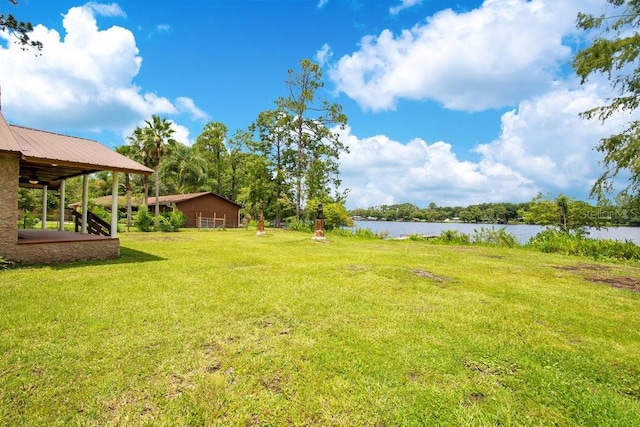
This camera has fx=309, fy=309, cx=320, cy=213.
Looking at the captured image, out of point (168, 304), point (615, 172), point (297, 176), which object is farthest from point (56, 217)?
point (615, 172)

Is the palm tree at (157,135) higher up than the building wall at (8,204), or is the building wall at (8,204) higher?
the palm tree at (157,135)

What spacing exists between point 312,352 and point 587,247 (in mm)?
15129

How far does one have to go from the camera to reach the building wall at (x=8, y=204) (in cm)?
809

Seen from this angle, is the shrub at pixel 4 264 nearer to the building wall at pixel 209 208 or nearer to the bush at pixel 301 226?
the bush at pixel 301 226

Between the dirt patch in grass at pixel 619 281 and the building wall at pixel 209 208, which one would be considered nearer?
the dirt patch in grass at pixel 619 281

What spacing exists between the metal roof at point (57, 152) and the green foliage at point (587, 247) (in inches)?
692

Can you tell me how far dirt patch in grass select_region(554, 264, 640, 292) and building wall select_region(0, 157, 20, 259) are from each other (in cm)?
1534

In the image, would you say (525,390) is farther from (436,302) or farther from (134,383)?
(134,383)

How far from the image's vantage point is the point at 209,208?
33.7 meters

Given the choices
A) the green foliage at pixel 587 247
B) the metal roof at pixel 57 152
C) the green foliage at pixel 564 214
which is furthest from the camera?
the green foliage at pixel 564 214

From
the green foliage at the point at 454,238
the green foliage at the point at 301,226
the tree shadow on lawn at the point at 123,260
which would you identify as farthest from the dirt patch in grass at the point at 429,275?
the green foliage at the point at 301,226

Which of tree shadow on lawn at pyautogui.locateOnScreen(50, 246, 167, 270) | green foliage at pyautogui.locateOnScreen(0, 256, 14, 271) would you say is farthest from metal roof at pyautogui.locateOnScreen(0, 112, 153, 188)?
tree shadow on lawn at pyautogui.locateOnScreen(50, 246, 167, 270)

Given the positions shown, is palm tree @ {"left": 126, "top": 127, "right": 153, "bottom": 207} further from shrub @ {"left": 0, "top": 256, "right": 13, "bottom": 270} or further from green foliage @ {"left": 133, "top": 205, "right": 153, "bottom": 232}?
shrub @ {"left": 0, "top": 256, "right": 13, "bottom": 270}

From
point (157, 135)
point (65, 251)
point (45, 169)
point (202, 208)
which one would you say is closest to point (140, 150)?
point (157, 135)
